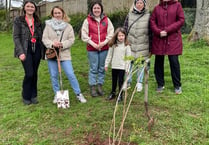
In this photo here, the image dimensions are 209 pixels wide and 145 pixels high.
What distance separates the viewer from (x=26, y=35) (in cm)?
420

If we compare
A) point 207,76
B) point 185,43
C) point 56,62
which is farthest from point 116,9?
point 56,62

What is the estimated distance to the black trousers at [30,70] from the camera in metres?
4.25

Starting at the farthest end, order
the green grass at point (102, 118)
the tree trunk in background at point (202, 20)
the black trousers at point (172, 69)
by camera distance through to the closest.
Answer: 1. the tree trunk in background at point (202, 20)
2. the black trousers at point (172, 69)
3. the green grass at point (102, 118)

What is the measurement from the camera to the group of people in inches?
167

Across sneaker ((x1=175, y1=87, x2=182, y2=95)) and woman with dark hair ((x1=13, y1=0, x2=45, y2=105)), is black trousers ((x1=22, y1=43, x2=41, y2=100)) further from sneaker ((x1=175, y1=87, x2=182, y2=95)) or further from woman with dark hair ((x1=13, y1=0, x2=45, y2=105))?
sneaker ((x1=175, y1=87, x2=182, y2=95))

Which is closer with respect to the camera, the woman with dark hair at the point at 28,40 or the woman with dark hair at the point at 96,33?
the woman with dark hair at the point at 28,40

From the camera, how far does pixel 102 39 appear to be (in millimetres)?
4598

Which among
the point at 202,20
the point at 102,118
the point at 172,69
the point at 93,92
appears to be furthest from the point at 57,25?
the point at 202,20

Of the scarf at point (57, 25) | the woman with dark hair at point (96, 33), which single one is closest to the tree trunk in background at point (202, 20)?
the woman with dark hair at point (96, 33)

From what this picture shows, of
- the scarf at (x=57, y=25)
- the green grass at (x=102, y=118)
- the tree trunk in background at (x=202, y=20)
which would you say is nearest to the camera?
the green grass at (x=102, y=118)

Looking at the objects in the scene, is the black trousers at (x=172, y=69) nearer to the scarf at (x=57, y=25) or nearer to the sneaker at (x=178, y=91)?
the sneaker at (x=178, y=91)

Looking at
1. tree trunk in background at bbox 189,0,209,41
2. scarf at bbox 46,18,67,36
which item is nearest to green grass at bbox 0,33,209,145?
scarf at bbox 46,18,67,36

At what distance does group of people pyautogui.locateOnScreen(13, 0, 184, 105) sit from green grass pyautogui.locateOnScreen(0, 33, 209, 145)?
1.08 ft

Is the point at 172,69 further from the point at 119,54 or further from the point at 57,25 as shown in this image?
the point at 57,25
